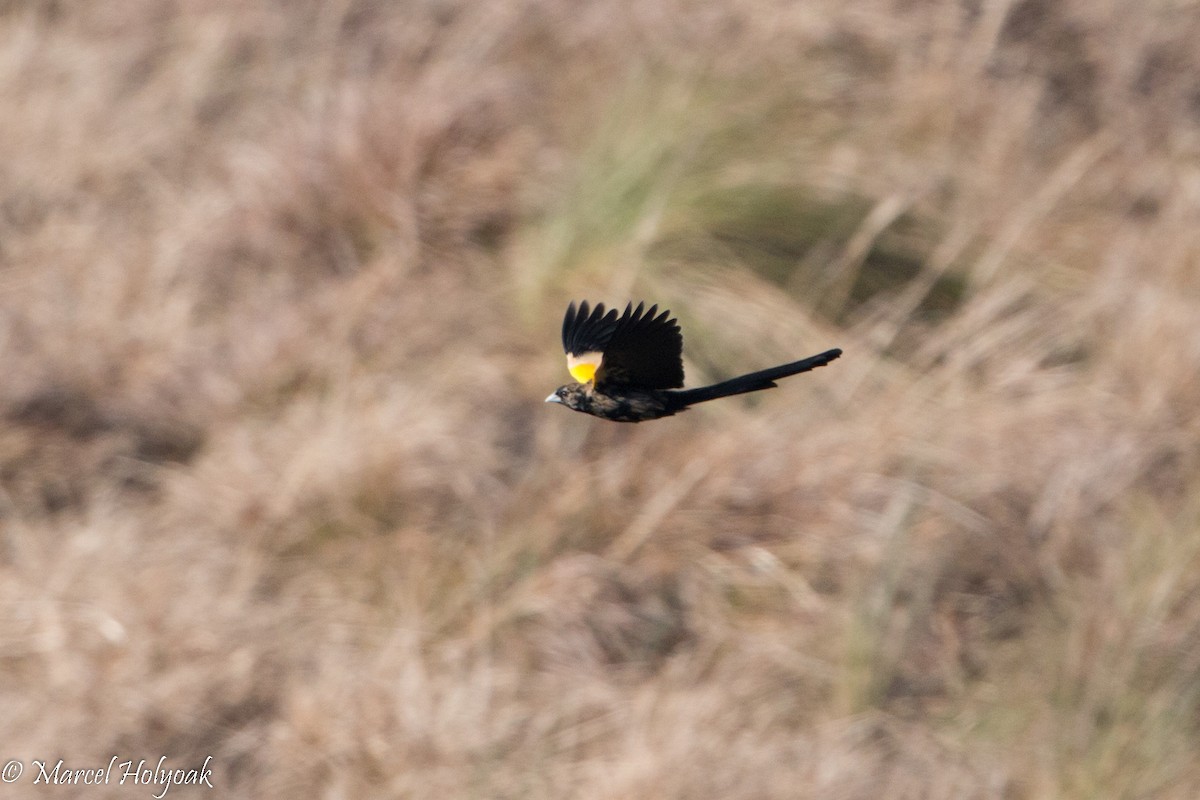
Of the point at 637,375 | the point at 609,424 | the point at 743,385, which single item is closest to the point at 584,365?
the point at 637,375

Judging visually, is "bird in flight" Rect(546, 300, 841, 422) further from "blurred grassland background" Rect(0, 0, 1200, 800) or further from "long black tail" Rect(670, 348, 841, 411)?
"blurred grassland background" Rect(0, 0, 1200, 800)

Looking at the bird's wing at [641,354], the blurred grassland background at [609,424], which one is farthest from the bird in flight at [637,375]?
the blurred grassland background at [609,424]

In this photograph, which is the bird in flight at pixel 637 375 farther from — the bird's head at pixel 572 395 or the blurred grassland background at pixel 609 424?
the blurred grassland background at pixel 609 424

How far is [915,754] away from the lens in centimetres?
380

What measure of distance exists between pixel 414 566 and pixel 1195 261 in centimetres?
280

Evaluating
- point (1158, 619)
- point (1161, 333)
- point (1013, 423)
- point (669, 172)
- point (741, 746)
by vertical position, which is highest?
point (669, 172)

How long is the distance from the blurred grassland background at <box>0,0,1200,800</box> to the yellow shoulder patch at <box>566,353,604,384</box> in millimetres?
2131

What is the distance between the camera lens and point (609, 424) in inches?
165

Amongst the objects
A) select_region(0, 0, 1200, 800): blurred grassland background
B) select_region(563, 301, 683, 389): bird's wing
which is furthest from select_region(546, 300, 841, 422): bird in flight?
select_region(0, 0, 1200, 800): blurred grassland background

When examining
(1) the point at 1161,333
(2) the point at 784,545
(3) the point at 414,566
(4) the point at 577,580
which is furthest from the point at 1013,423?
(3) the point at 414,566

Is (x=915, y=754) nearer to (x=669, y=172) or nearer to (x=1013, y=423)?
(x=1013, y=423)

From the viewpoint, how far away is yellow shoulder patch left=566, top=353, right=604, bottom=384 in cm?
158

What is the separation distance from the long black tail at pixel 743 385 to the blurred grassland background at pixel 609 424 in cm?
227

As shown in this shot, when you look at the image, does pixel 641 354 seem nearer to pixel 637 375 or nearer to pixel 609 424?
pixel 637 375
